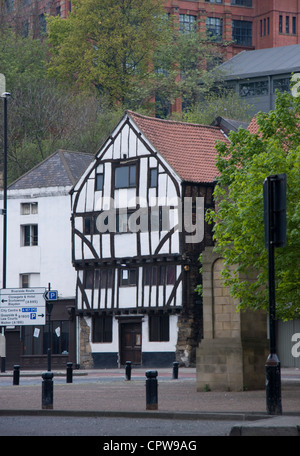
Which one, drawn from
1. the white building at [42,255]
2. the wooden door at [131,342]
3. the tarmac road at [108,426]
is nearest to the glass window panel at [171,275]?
the wooden door at [131,342]

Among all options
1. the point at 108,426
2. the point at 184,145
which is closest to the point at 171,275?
the point at 184,145

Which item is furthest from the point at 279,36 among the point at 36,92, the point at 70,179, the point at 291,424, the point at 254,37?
the point at 291,424

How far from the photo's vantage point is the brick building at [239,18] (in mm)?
103750

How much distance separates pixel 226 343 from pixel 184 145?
27.2 m

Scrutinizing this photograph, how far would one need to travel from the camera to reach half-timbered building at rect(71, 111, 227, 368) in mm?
49281

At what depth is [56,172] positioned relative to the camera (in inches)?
2224

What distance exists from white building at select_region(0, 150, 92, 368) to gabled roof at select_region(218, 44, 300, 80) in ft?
107

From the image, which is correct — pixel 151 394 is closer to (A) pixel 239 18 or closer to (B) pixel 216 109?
(B) pixel 216 109

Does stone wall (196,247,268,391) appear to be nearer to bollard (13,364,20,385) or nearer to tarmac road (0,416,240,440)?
bollard (13,364,20,385)

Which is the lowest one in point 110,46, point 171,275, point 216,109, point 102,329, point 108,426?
point 108,426

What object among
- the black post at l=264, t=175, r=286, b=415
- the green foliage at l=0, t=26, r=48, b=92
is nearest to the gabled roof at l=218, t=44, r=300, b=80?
the green foliage at l=0, t=26, r=48, b=92

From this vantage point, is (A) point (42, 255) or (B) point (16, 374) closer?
(B) point (16, 374)

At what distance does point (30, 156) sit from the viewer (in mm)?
67500
